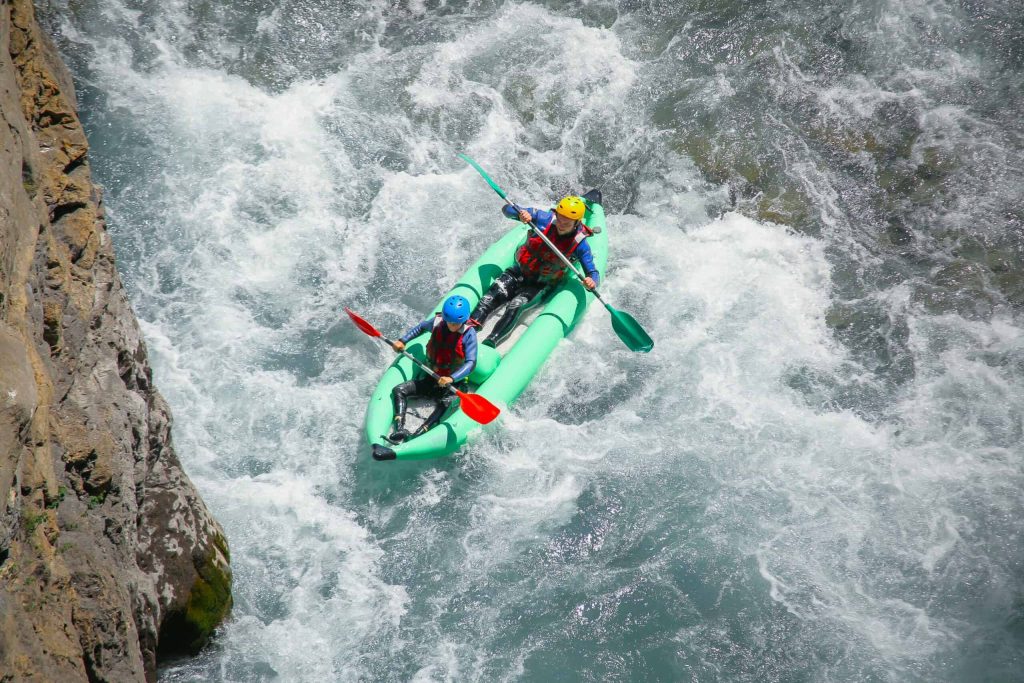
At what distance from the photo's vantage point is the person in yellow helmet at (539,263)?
783 centimetres

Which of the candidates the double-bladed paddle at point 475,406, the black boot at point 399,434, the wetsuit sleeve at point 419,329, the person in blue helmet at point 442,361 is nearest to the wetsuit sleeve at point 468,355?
the person in blue helmet at point 442,361

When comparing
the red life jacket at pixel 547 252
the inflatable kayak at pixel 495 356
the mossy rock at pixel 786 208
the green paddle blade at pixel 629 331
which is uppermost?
the mossy rock at pixel 786 208

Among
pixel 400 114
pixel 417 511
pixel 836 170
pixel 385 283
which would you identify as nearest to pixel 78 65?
pixel 400 114

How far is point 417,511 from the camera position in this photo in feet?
22.6

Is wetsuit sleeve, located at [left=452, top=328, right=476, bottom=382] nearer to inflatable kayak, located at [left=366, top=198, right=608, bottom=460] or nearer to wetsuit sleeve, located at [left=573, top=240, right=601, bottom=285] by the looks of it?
inflatable kayak, located at [left=366, top=198, right=608, bottom=460]

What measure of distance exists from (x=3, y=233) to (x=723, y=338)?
6.06 m

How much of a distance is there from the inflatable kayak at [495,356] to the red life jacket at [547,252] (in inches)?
5.5

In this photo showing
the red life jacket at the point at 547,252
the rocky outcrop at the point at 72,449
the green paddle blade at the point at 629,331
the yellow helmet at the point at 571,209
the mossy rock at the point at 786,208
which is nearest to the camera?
the rocky outcrop at the point at 72,449

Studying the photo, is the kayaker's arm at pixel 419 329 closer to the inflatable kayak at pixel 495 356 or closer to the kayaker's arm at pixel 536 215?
the inflatable kayak at pixel 495 356

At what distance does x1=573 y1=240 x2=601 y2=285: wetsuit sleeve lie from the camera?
8.00m

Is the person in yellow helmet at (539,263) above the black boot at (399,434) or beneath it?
above

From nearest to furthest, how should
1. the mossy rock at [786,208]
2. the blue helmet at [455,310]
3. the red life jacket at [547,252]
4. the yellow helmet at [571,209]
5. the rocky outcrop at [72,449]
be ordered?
1. the rocky outcrop at [72,449]
2. the blue helmet at [455,310]
3. the yellow helmet at [571,209]
4. the red life jacket at [547,252]
5. the mossy rock at [786,208]

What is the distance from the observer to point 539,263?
26.3 feet

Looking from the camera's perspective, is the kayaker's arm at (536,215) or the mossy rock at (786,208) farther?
the mossy rock at (786,208)
